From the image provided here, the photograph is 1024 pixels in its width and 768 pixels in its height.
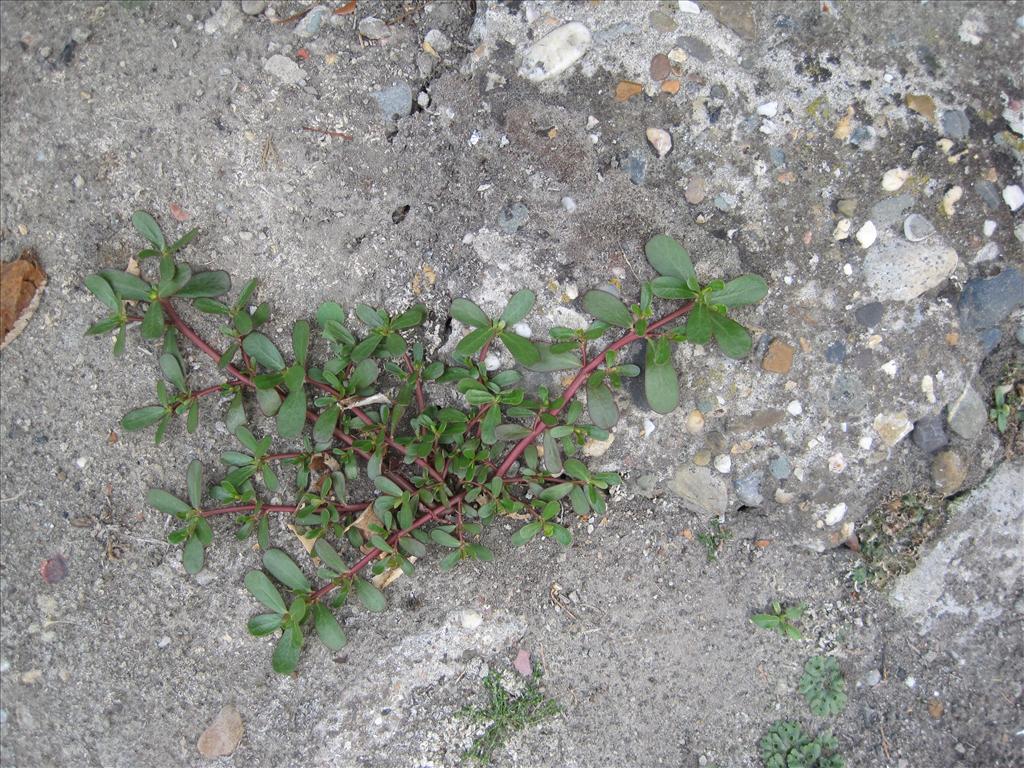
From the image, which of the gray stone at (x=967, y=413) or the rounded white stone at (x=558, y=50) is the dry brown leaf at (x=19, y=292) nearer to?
the rounded white stone at (x=558, y=50)

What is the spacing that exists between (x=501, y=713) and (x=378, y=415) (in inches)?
35.5

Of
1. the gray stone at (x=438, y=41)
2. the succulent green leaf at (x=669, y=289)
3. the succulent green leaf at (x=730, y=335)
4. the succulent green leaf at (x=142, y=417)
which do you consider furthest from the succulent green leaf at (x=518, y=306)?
the succulent green leaf at (x=142, y=417)

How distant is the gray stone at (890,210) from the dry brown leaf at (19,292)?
7.70 feet

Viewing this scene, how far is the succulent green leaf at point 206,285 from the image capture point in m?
2.18

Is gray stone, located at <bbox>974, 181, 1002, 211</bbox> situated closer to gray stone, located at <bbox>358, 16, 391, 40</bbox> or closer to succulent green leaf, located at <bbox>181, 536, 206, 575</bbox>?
gray stone, located at <bbox>358, 16, 391, 40</bbox>

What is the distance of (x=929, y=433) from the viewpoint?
224 centimetres

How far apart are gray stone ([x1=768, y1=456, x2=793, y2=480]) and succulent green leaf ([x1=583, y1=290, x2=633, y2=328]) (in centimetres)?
58

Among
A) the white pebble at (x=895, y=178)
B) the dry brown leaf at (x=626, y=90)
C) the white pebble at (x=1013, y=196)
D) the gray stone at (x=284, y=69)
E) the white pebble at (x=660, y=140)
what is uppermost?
the gray stone at (x=284, y=69)

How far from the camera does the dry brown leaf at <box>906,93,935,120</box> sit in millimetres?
2184

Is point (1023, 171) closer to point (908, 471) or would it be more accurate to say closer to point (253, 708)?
point (908, 471)

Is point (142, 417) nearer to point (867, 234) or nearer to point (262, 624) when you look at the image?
point (262, 624)

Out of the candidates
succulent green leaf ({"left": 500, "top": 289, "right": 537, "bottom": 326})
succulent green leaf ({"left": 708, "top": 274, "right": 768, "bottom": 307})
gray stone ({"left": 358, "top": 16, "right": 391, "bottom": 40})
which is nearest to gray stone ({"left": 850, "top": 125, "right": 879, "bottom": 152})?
succulent green leaf ({"left": 708, "top": 274, "right": 768, "bottom": 307})

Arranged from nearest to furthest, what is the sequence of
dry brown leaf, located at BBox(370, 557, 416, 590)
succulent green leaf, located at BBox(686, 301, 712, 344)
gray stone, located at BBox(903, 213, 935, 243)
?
succulent green leaf, located at BBox(686, 301, 712, 344), gray stone, located at BBox(903, 213, 935, 243), dry brown leaf, located at BBox(370, 557, 416, 590)

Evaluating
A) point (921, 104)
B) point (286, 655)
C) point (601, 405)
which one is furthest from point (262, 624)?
point (921, 104)
